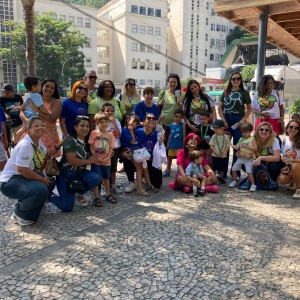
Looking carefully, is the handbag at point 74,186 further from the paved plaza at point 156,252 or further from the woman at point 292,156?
the woman at point 292,156

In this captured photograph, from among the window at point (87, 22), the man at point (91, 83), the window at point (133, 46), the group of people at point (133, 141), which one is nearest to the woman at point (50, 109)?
the group of people at point (133, 141)

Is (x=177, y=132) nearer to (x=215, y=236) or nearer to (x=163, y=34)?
(x=215, y=236)

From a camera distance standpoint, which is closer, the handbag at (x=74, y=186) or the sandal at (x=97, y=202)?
the handbag at (x=74, y=186)

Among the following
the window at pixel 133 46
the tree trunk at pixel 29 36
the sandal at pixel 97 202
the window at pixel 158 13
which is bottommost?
the sandal at pixel 97 202

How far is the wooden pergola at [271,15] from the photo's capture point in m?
6.52

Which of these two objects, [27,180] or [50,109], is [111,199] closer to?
[27,180]

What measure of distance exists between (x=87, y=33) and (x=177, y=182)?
47.9m

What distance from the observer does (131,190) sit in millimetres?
5484

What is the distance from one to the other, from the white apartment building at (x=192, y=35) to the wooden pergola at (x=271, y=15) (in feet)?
167

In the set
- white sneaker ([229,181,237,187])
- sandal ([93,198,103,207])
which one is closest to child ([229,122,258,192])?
white sneaker ([229,181,237,187])

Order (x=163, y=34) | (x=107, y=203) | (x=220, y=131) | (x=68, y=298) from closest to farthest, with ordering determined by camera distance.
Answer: (x=68, y=298) < (x=107, y=203) < (x=220, y=131) < (x=163, y=34)

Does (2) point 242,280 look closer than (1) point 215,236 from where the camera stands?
Yes

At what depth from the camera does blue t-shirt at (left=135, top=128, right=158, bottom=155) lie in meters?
5.52

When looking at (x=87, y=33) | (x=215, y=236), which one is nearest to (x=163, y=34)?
(x=87, y=33)
